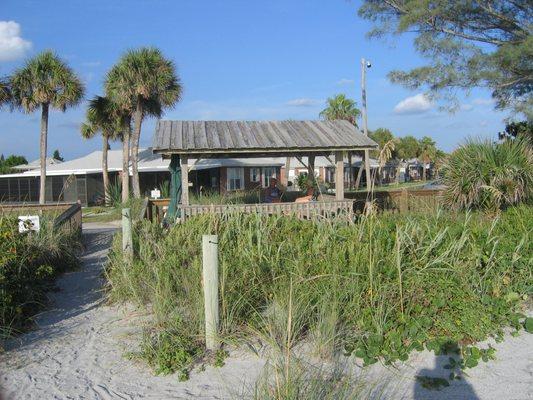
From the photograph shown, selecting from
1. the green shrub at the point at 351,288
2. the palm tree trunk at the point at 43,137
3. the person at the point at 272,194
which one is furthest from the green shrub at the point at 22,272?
the palm tree trunk at the point at 43,137

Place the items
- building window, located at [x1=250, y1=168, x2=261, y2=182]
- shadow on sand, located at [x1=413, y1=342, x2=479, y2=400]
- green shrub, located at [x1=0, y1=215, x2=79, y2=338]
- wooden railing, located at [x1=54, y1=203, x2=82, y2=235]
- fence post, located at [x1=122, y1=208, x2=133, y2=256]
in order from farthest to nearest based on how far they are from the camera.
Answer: building window, located at [x1=250, y1=168, x2=261, y2=182] → wooden railing, located at [x1=54, y1=203, x2=82, y2=235] → fence post, located at [x1=122, y1=208, x2=133, y2=256] → green shrub, located at [x1=0, y1=215, x2=79, y2=338] → shadow on sand, located at [x1=413, y1=342, x2=479, y2=400]

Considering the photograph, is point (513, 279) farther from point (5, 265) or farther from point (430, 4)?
point (430, 4)

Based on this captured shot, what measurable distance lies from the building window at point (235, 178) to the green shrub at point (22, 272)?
30220 millimetres

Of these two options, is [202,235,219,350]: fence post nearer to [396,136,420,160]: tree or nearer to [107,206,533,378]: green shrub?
[107,206,533,378]: green shrub

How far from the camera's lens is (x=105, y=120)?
32.4 metres

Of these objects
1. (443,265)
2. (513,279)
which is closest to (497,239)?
(513,279)

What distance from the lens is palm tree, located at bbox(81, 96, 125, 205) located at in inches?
1241

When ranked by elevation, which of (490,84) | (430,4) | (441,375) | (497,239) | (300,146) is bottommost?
(441,375)

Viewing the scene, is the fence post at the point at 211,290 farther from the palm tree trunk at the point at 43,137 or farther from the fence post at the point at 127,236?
the palm tree trunk at the point at 43,137

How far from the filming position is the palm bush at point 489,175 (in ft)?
34.2

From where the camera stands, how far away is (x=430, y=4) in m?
15.2

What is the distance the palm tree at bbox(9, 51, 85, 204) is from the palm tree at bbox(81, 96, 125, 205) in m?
2.33

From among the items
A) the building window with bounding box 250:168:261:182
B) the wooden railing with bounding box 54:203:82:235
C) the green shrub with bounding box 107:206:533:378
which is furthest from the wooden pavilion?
the building window with bounding box 250:168:261:182

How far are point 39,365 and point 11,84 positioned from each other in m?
27.0
